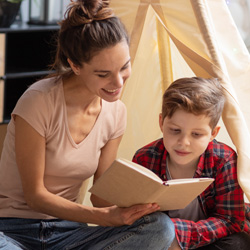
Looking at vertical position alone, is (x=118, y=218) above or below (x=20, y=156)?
below

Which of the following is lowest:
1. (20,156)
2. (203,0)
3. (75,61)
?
(20,156)

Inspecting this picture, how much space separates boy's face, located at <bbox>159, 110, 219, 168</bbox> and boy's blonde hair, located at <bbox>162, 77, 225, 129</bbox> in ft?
0.06

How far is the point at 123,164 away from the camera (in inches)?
52.1

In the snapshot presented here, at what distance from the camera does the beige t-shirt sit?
1526mm

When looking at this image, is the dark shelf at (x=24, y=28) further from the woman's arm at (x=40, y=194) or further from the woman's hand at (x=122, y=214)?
the woman's hand at (x=122, y=214)

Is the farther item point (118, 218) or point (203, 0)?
point (203, 0)

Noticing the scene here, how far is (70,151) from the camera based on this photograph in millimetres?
1585

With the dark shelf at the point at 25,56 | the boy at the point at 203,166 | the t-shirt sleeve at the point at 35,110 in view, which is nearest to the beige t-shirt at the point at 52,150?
the t-shirt sleeve at the point at 35,110

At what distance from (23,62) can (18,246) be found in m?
1.48

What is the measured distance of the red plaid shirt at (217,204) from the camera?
1.57 meters

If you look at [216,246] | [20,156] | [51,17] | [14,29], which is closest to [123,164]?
[20,156]

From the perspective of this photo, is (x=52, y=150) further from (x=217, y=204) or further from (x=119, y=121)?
(x=217, y=204)

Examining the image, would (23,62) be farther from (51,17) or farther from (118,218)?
(118,218)

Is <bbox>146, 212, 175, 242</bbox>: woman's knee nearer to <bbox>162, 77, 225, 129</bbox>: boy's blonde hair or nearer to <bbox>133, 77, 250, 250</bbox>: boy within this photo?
<bbox>133, 77, 250, 250</bbox>: boy
